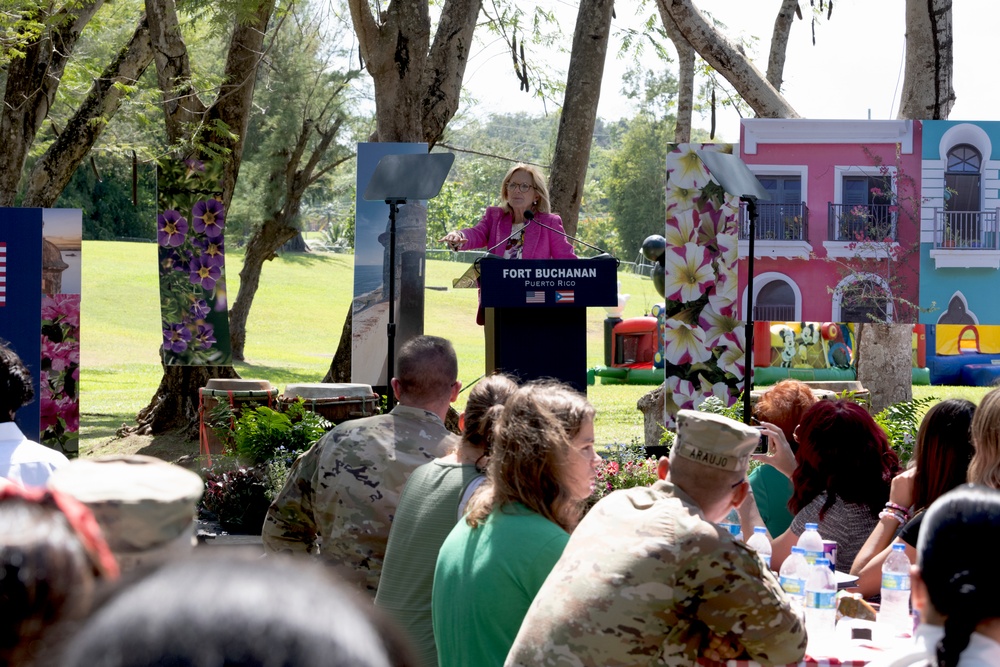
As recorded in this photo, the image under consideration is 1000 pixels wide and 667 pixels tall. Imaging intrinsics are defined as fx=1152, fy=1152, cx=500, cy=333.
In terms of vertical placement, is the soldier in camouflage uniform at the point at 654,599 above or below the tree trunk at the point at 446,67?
below

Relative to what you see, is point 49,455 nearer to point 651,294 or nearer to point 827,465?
point 827,465

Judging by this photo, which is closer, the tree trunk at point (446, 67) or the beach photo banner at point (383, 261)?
the beach photo banner at point (383, 261)

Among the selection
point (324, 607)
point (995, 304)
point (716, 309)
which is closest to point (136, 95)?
point (716, 309)

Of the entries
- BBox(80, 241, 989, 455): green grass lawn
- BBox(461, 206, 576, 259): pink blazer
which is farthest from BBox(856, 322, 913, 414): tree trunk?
BBox(461, 206, 576, 259): pink blazer

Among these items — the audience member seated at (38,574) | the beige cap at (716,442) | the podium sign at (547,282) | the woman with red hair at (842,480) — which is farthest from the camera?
the podium sign at (547,282)

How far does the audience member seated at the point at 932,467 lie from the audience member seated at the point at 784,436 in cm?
78

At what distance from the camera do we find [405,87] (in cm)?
986

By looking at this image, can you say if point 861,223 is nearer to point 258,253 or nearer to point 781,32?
point 781,32

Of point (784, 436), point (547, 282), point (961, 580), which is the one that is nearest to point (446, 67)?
point (547, 282)

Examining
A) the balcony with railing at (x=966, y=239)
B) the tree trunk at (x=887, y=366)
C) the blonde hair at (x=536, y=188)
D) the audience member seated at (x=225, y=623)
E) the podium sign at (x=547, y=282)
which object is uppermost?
the blonde hair at (x=536, y=188)

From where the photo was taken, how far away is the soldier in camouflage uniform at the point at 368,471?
375 cm

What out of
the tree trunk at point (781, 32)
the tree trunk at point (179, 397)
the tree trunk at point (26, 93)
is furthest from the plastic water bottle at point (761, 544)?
the tree trunk at point (781, 32)

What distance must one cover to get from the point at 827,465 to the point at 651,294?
37.2 metres

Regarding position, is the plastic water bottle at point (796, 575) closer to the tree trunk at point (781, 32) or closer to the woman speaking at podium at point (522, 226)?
the woman speaking at podium at point (522, 226)
